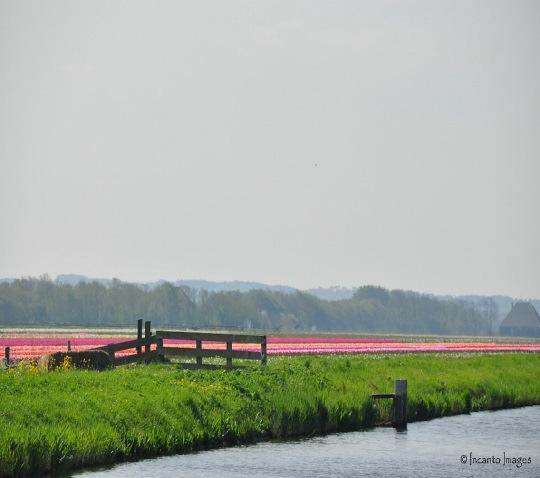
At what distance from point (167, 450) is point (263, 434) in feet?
16.1

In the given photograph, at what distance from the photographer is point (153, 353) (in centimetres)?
5359

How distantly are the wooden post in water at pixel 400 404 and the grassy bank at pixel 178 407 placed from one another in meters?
0.61

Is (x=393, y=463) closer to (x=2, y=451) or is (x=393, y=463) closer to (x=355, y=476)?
(x=355, y=476)

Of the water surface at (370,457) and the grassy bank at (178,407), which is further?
the water surface at (370,457)

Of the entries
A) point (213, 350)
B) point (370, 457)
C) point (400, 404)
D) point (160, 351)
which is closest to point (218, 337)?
point (213, 350)

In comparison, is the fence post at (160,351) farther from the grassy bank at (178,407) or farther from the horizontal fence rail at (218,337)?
the grassy bank at (178,407)

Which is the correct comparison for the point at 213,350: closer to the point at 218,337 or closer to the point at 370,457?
the point at 218,337

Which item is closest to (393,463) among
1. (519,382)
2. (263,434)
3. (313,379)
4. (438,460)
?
(438,460)

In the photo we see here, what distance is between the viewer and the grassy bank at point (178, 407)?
106ft

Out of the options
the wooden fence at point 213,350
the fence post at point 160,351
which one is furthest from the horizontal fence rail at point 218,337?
the fence post at point 160,351

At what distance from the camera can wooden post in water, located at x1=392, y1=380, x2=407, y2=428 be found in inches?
1773

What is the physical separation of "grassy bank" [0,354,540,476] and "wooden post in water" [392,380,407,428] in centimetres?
61

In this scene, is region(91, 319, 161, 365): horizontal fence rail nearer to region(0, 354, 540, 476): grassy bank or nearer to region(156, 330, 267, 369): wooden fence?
region(156, 330, 267, 369): wooden fence

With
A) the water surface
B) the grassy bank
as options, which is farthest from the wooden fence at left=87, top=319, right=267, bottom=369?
the water surface
